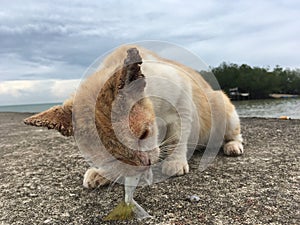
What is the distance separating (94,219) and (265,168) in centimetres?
175

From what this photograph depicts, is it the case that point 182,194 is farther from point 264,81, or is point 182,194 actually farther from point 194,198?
point 264,81

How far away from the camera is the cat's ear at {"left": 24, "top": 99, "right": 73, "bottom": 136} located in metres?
1.89

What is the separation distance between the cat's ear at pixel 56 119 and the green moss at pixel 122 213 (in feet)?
2.02

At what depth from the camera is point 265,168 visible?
9.97ft

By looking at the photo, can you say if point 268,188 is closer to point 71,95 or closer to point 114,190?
point 114,190

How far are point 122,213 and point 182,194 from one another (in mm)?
567

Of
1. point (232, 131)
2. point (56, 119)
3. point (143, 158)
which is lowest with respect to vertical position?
point (232, 131)

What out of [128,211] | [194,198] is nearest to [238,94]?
[194,198]

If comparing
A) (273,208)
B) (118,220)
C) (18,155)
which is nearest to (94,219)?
(118,220)

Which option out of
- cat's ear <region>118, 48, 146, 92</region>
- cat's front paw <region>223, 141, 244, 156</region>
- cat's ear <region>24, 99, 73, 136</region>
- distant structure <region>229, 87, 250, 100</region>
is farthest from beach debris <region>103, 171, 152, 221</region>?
distant structure <region>229, 87, 250, 100</region>

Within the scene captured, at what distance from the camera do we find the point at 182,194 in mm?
2457

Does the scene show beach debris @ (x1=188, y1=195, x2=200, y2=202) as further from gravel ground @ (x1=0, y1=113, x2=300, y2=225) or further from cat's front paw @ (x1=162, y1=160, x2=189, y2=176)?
cat's front paw @ (x1=162, y1=160, x2=189, y2=176)

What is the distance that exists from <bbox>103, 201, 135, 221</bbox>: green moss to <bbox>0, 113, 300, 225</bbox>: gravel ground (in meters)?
0.08

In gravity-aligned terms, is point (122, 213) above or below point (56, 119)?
below
